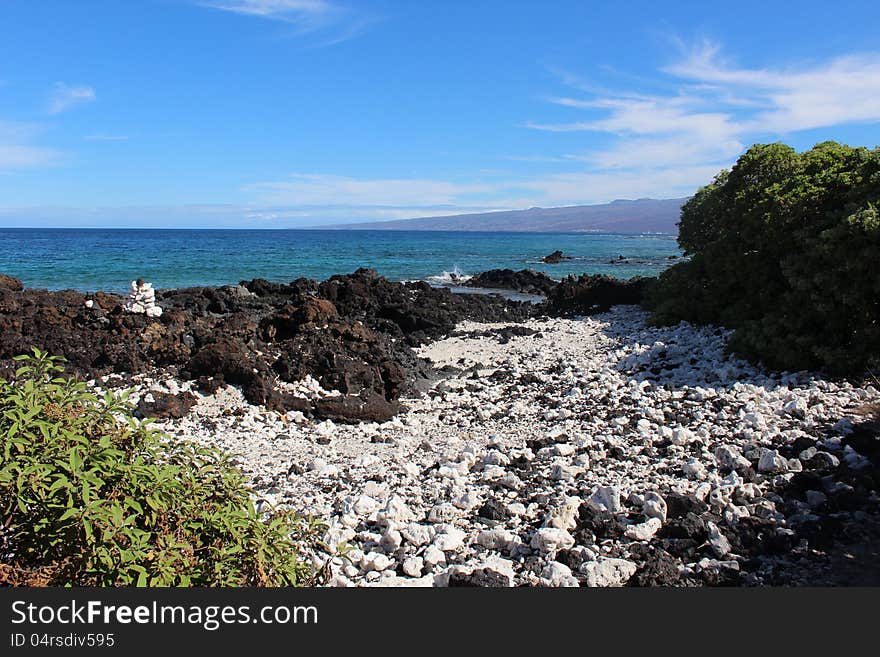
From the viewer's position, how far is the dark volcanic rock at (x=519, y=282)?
1151 inches

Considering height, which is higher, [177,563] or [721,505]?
[177,563]

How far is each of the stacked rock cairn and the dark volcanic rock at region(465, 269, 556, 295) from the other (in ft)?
61.5

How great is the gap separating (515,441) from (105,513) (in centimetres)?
546

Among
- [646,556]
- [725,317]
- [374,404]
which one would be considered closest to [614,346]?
[725,317]

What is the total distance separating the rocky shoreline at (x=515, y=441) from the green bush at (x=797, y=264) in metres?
0.61

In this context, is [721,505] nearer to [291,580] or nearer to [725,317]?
[291,580]

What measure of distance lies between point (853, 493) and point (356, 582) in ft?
13.6

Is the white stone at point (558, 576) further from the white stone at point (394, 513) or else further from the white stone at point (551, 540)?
the white stone at point (394, 513)

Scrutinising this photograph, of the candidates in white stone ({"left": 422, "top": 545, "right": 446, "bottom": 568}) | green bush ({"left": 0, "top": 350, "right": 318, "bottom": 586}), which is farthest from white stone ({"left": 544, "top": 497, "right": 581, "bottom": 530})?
green bush ({"left": 0, "top": 350, "right": 318, "bottom": 586})

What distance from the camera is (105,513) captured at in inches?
104

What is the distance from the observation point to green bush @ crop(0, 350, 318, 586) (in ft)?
8.68

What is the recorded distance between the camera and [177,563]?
2.81 m

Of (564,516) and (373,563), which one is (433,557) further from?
(564,516)

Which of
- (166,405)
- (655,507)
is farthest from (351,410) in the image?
(655,507)
